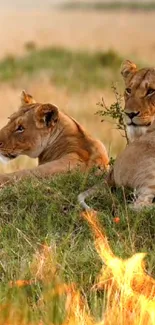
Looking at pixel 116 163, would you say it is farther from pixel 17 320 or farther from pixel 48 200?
pixel 17 320

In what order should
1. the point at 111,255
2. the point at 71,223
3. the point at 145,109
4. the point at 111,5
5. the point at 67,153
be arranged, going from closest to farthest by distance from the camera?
the point at 111,255 → the point at 71,223 → the point at 145,109 → the point at 67,153 → the point at 111,5

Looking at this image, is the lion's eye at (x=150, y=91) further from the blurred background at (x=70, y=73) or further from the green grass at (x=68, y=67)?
the green grass at (x=68, y=67)

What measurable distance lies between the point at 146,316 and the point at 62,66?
17591 millimetres

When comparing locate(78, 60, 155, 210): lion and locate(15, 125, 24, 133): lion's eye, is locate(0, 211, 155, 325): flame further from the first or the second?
locate(15, 125, 24, 133): lion's eye

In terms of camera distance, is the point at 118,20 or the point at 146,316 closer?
the point at 146,316

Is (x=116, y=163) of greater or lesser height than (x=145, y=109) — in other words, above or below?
below

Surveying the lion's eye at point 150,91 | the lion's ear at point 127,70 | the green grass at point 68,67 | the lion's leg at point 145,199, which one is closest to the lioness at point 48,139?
the lion's ear at point 127,70

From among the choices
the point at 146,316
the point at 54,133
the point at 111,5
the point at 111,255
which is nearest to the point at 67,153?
the point at 54,133

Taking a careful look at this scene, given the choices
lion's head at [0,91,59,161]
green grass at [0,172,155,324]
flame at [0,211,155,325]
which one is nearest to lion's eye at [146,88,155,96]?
green grass at [0,172,155,324]

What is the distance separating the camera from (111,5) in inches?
2581

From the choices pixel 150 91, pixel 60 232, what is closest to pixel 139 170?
pixel 60 232

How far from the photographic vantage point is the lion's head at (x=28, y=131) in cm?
612

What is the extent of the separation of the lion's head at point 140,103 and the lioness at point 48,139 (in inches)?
26.0

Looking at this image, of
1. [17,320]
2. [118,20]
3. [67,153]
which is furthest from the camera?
[118,20]
